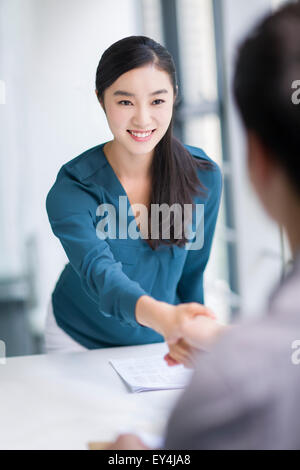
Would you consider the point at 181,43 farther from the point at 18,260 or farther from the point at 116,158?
the point at 18,260

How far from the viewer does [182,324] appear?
3.08ft

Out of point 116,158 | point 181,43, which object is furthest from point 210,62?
point 116,158

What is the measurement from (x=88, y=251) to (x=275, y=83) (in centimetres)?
59

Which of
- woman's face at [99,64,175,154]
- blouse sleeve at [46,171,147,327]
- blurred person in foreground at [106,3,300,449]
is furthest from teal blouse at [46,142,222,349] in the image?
blurred person in foreground at [106,3,300,449]

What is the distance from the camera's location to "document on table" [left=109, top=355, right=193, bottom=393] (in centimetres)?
112

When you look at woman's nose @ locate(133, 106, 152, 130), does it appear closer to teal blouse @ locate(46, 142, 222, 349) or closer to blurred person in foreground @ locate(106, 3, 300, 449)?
teal blouse @ locate(46, 142, 222, 349)

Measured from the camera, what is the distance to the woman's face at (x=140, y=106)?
1080 mm

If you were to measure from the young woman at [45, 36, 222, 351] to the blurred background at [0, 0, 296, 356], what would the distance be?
8 cm

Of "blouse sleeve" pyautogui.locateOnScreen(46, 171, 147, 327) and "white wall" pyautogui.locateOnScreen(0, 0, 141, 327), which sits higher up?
"white wall" pyautogui.locateOnScreen(0, 0, 141, 327)

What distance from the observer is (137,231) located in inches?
47.7

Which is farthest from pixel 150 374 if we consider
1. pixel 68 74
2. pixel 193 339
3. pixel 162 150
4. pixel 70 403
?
pixel 68 74

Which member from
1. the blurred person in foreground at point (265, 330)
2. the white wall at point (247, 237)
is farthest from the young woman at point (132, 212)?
the white wall at point (247, 237)

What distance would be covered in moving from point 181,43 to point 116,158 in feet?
2.35

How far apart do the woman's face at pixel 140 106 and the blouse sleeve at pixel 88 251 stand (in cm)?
15
